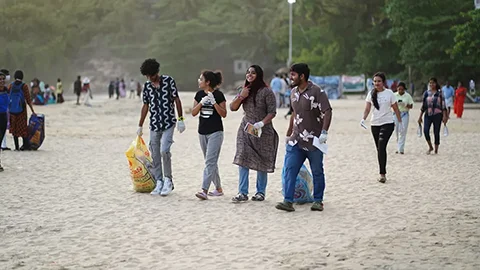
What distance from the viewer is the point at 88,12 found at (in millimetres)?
85500

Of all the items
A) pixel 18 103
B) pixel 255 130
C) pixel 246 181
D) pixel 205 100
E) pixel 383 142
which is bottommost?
pixel 246 181

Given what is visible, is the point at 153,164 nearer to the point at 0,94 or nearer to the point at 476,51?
the point at 0,94

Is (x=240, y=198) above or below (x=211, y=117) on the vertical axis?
below

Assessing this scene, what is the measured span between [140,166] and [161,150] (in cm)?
45

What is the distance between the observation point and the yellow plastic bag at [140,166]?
408 inches

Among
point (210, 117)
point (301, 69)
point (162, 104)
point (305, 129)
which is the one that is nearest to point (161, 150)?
point (162, 104)

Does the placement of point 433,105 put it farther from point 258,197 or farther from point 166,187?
point 166,187

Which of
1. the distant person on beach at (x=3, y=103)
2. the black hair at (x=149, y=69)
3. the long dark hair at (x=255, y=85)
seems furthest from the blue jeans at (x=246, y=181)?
the distant person on beach at (x=3, y=103)

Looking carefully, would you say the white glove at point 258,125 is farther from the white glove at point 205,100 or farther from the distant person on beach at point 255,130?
the white glove at point 205,100

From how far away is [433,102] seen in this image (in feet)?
51.8

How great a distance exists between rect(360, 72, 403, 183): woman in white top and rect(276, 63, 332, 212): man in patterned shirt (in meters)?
2.85

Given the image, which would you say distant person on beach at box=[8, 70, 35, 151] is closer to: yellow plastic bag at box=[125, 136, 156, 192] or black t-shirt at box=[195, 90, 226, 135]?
yellow plastic bag at box=[125, 136, 156, 192]

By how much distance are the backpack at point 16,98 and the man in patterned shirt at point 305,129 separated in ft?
28.1

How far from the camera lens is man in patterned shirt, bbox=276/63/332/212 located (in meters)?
8.85
